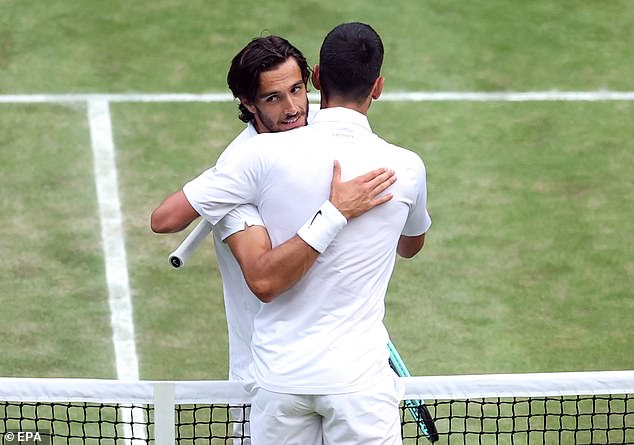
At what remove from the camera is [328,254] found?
16.3 ft

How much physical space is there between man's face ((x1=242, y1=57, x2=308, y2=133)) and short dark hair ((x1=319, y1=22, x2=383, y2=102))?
0.62 metres

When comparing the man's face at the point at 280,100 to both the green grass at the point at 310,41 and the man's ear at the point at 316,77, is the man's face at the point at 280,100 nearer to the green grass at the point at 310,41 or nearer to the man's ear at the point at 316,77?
the man's ear at the point at 316,77

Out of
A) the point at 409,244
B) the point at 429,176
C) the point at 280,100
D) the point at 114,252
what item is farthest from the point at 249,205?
the point at 429,176

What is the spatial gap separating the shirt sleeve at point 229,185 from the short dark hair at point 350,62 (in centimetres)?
39

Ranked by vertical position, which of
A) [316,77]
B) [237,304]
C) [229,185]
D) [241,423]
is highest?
→ [316,77]

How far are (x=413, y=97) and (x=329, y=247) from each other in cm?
799

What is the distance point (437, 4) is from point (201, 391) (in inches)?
365

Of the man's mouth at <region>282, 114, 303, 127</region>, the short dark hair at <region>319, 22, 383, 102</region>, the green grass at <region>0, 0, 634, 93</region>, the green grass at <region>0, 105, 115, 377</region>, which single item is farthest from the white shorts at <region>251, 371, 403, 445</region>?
the green grass at <region>0, 0, 634, 93</region>

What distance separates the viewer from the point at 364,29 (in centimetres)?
507

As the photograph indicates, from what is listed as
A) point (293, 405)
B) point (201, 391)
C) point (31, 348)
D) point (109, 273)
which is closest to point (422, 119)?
point (109, 273)

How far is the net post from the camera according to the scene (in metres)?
5.88

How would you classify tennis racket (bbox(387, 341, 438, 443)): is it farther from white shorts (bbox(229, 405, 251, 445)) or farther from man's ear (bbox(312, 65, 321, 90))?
man's ear (bbox(312, 65, 321, 90))

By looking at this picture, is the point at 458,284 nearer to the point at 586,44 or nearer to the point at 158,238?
the point at 158,238

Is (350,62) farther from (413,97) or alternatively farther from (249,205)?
(413,97)
